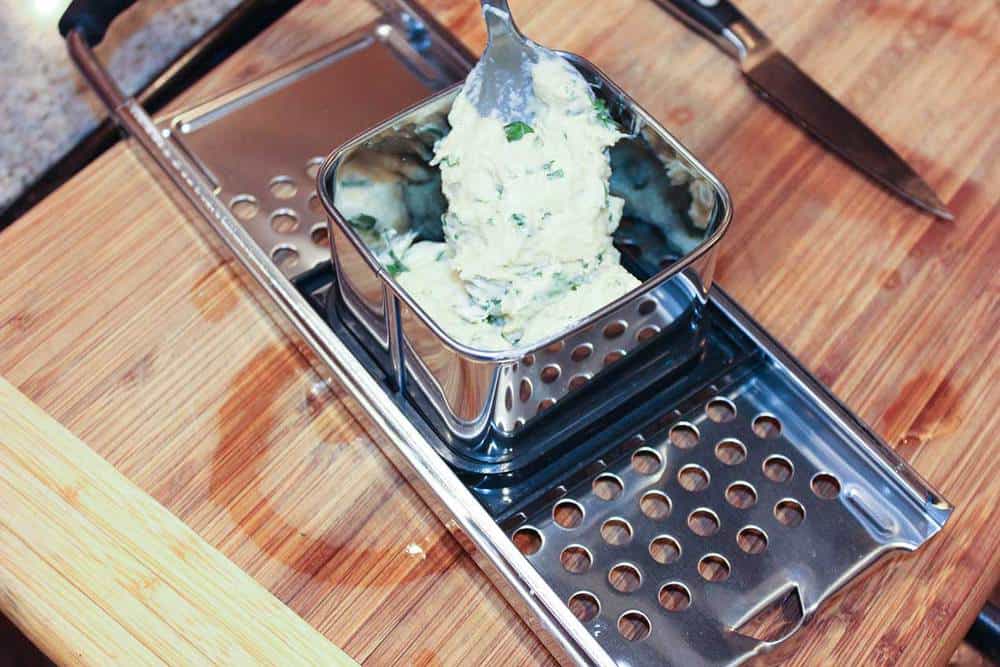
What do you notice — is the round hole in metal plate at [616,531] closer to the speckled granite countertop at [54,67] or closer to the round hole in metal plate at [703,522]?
the round hole in metal plate at [703,522]

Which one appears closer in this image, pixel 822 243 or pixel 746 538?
pixel 746 538

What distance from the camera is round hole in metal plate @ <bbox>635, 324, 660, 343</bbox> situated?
2.14 ft

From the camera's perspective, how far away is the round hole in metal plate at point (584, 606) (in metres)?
0.59

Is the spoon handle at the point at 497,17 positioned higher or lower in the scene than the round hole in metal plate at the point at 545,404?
higher

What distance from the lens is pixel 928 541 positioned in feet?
2.06

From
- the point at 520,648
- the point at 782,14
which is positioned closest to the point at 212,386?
the point at 520,648

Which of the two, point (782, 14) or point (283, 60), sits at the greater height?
point (283, 60)

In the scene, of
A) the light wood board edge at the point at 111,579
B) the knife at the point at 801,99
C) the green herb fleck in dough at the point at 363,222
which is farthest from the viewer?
the knife at the point at 801,99

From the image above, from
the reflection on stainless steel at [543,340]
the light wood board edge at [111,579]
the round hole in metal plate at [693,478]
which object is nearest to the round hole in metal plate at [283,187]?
the reflection on stainless steel at [543,340]

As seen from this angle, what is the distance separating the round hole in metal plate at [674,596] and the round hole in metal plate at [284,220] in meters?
0.33

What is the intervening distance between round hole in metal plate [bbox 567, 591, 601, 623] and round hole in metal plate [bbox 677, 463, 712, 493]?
0.09m

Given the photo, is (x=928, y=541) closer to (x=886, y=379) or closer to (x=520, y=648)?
(x=886, y=379)

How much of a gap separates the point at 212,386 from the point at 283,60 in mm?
273

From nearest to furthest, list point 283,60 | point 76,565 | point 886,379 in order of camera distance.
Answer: point 76,565 → point 886,379 → point 283,60
